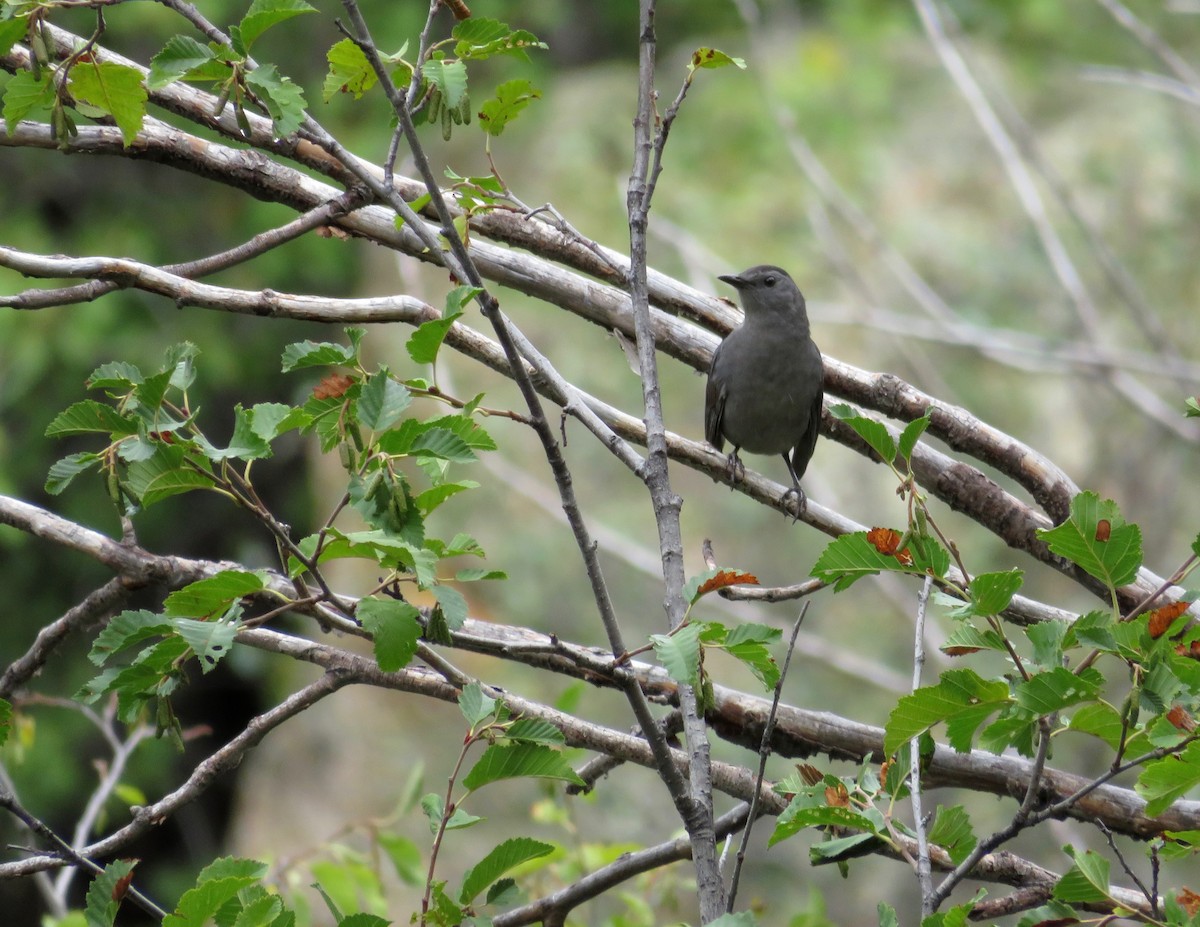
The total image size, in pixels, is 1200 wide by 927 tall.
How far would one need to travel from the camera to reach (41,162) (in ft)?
30.8

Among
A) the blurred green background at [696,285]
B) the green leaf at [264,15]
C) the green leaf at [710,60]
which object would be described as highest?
the green leaf at [710,60]

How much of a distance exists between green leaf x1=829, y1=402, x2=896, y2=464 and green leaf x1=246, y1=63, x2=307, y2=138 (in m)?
1.04

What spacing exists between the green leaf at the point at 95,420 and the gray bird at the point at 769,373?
3.25 meters

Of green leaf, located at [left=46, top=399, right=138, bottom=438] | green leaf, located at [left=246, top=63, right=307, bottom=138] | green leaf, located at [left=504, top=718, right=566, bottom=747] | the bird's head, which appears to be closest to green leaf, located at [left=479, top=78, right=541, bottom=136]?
green leaf, located at [left=246, top=63, right=307, bottom=138]

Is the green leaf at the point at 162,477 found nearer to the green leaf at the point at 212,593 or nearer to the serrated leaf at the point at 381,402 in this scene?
the green leaf at the point at 212,593

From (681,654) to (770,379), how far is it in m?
3.36

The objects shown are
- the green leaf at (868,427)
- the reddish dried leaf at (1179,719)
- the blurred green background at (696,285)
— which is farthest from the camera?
the blurred green background at (696,285)

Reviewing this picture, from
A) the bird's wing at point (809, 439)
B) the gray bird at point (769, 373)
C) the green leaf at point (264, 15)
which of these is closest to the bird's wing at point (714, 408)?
the gray bird at point (769, 373)

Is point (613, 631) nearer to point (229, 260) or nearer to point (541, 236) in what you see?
point (229, 260)

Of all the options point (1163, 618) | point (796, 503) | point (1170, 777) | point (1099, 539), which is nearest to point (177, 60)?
point (1099, 539)

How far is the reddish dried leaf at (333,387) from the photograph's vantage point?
1.89 metres

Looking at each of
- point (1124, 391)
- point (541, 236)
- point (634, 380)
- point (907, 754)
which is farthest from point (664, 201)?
point (907, 754)

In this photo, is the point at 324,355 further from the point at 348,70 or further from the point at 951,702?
the point at 951,702

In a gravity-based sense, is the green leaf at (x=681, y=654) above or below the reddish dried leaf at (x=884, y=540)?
below
